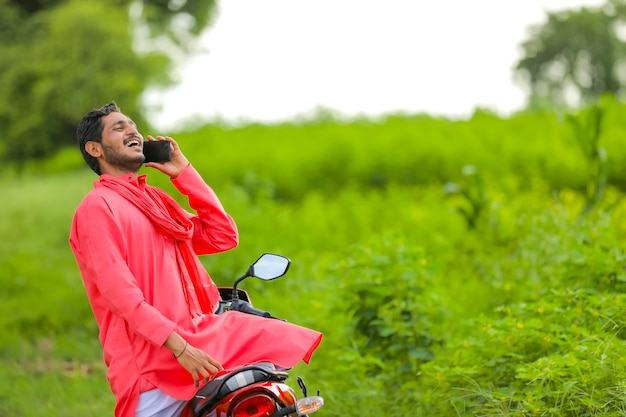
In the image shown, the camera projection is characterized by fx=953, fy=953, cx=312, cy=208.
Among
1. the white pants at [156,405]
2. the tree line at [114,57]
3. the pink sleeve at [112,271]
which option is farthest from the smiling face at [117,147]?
the tree line at [114,57]

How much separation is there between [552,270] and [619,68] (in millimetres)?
25080

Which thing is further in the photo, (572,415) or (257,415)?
(572,415)

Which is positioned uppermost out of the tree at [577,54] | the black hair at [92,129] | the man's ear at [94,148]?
the black hair at [92,129]

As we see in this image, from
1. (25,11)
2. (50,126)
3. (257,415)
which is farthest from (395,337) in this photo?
(25,11)

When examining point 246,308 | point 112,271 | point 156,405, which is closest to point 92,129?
point 112,271

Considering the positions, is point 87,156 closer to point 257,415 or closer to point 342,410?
point 257,415

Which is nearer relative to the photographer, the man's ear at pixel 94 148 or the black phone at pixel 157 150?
the man's ear at pixel 94 148

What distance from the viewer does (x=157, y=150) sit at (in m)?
3.64

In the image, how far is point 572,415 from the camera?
4.64 metres

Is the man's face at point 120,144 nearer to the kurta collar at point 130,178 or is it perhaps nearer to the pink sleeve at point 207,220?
the kurta collar at point 130,178

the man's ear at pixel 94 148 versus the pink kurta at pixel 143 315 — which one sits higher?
the man's ear at pixel 94 148

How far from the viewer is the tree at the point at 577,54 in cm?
3038

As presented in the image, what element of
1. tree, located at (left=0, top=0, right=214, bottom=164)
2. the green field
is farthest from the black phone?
tree, located at (left=0, top=0, right=214, bottom=164)

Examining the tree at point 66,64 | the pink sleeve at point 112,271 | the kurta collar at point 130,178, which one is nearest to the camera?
the pink sleeve at point 112,271
